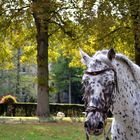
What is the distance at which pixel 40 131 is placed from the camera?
54.9ft

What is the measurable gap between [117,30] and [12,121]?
783cm

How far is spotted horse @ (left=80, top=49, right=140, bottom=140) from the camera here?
381 cm

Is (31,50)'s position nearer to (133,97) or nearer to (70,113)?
A: (70,113)

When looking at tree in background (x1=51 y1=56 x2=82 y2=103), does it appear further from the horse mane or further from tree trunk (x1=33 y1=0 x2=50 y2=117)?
the horse mane

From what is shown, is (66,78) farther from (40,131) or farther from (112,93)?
(112,93)

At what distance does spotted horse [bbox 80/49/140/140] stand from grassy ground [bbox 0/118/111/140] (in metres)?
10.1

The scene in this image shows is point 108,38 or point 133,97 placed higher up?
point 108,38

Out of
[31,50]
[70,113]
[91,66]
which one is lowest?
[70,113]

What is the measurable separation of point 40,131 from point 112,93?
42.6 ft

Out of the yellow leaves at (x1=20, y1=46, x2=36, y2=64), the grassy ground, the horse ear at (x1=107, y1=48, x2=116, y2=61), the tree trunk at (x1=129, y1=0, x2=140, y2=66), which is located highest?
the tree trunk at (x1=129, y1=0, x2=140, y2=66)

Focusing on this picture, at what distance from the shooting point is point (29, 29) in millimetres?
27953

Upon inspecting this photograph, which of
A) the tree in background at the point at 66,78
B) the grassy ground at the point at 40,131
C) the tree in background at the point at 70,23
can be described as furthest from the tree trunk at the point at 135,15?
the tree in background at the point at 66,78

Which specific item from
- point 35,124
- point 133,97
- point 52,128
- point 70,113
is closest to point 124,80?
point 133,97

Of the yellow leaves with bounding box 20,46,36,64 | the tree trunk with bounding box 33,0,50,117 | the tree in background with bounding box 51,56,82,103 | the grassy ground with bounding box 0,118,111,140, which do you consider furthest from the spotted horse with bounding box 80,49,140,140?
the tree in background with bounding box 51,56,82,103
